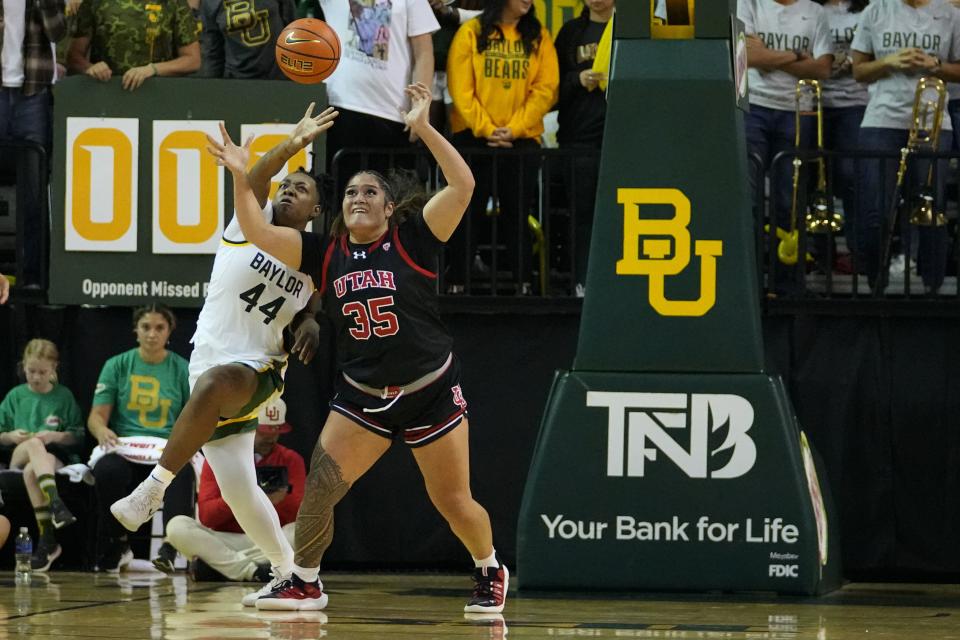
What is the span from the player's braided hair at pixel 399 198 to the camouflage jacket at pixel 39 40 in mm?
3665

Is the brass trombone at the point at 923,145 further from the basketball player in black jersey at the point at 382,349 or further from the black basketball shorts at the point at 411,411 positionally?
the black basketball shorts at the point at 411,411

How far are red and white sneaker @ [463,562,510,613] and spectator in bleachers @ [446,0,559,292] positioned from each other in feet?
11.8

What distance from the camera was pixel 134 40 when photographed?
35.7ft

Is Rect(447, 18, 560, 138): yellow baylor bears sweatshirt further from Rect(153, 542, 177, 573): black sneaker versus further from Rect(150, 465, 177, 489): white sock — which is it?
Rect(150, 465, 177, 489): white sock

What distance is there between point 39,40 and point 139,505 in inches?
178

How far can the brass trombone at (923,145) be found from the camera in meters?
10.5

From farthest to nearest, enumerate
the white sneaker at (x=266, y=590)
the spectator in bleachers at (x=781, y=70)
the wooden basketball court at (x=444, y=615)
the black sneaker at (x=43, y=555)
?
the spectator in bleachers at (x=781, y=70)
the black sneaker at (x=43, y=555)
the white sneaker at (x=266, y=590)
the wooden basketball court at (x=444, y=615)

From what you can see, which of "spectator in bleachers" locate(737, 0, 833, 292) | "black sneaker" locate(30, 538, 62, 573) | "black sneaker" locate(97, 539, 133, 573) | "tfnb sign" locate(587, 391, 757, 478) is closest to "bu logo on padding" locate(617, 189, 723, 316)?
"tfnb sign" locate(587, 391, 757, 478)

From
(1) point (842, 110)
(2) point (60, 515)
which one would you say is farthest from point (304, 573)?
(1) point (842, 110)

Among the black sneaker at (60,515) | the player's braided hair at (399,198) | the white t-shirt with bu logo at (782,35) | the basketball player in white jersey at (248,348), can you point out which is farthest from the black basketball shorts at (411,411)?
the white t-shirt with bu logo at (782,35)

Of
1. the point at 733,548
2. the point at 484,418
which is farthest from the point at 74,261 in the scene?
the point at 733,548

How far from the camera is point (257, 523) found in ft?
25.8

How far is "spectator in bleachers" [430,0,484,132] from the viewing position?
11.1 m

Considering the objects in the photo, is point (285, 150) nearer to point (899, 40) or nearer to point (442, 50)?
point (442, 50)
